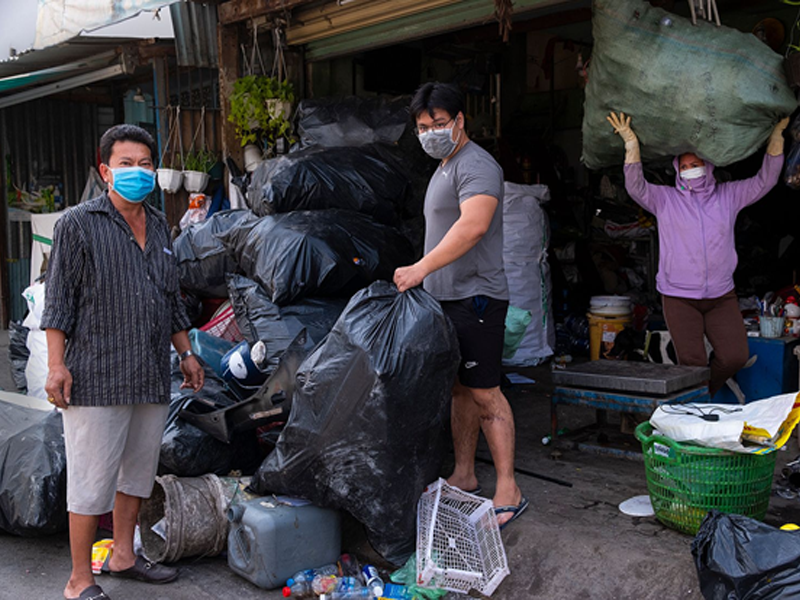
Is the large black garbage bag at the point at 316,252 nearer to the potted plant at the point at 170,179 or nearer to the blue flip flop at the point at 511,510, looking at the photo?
the blue flip flop at the point at 511,510

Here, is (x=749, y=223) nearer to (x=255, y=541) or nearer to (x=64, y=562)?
(x=255, y=541)

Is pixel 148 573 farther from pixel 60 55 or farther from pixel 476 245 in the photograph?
pixel 60 55

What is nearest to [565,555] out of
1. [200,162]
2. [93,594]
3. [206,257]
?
[93,594]

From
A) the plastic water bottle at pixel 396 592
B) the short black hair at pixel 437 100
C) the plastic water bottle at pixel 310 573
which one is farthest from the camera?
the short black hair at pixel 437 100

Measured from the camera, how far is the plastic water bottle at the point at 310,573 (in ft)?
10.6

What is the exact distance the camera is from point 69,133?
10414mm

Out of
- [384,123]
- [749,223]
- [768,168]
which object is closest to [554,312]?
[749,223]

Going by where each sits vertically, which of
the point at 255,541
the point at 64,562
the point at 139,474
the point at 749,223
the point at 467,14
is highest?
the point at 467,14

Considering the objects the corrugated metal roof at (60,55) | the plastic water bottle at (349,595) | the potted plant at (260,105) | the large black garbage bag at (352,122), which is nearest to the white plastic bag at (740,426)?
the plastic water bottle at (349,595)

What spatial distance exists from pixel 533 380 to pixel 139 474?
11.9 feet

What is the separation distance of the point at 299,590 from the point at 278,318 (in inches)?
68.9

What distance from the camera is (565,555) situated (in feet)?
10.5

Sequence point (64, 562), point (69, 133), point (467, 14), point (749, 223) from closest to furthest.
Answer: point (64, 562) → point (467, 14) → point (749, 223) → point (69, 133)

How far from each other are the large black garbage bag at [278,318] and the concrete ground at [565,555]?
1186 mm
